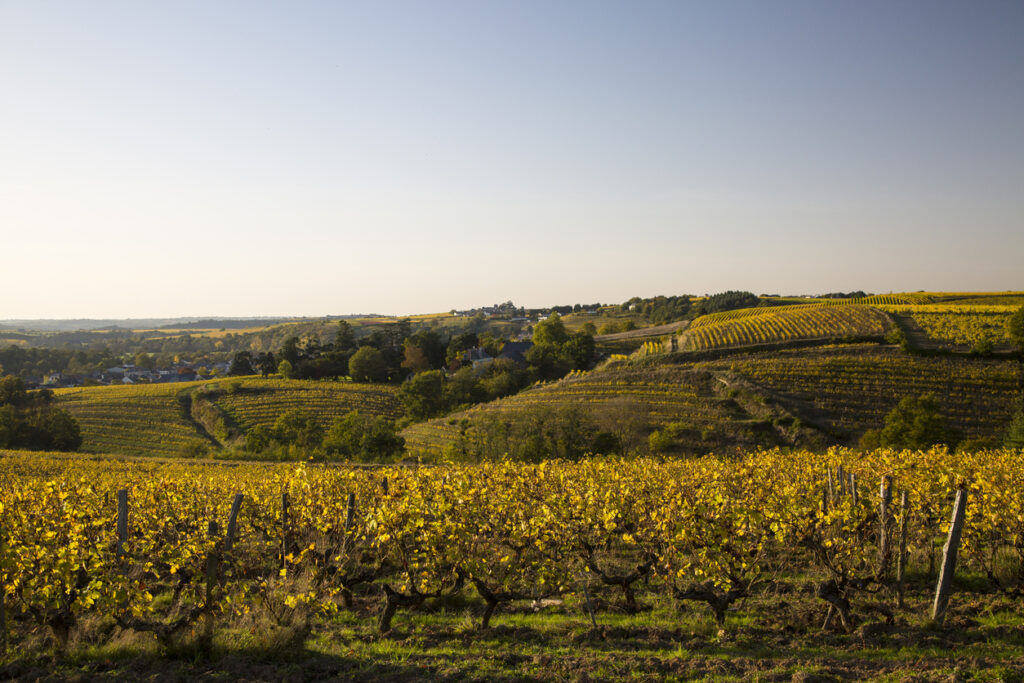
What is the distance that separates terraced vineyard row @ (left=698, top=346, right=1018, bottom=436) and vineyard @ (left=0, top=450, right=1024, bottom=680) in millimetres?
32543

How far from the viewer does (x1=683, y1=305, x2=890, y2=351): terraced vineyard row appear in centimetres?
5922

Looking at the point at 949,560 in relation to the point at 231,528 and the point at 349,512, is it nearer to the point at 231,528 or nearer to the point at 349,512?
the point at 349,512

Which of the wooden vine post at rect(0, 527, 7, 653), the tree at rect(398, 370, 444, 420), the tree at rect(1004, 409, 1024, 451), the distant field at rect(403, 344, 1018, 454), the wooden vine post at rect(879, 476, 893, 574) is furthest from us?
the tree at rect(398, 370, 444, 420)

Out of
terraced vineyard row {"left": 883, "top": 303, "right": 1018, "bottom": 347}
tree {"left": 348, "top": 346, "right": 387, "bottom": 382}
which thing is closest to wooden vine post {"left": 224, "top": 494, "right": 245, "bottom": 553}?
terraced vineyard row {"left": 883, "top": 303, "right": 1018, "bottom": 347}

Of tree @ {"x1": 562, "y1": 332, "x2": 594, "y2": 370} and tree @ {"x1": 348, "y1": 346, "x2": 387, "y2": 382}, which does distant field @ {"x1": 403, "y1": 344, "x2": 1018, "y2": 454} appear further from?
tree @ {"x1": 348, "y1": 346, "x2": 387, "y2": 382}

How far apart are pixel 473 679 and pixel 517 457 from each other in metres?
29.0

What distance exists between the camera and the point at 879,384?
142 ft

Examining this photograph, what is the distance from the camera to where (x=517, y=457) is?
34.7m

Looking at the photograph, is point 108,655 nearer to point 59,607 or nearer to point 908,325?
point 59,607

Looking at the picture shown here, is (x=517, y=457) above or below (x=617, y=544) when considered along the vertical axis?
below

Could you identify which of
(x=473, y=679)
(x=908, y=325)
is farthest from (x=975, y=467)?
(x=908, y=325)

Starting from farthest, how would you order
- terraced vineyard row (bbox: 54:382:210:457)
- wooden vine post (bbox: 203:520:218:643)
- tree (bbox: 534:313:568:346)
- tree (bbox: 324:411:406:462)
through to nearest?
tree (bbox: 534:313:568:346) → terraced vineyard row (bbox: 54:382:210:457) → tree (bbox: 324:411:406:462) → wooden vine post (bbox: 203:520:218:643)

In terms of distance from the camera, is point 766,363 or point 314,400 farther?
point 314,400

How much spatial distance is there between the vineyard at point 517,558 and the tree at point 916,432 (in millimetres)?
24393
